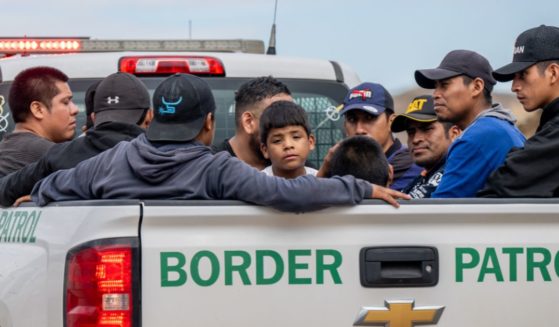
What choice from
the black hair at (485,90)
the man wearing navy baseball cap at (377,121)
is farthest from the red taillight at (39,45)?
the black hair at (485,90)

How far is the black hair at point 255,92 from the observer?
18.2 feet

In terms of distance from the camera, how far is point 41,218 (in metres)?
4.18

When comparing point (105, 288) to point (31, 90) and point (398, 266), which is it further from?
point (31, 90)

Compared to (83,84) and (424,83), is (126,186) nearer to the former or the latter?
(424,83)

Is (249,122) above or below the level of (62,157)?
above

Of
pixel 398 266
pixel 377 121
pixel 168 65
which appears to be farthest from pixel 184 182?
pixel 168 65

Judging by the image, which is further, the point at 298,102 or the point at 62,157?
the point at 298,102

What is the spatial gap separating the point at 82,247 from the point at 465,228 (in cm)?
122

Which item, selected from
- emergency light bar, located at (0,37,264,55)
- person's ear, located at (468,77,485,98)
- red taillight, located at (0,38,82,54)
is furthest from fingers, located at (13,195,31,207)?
red taillight, located at (0,38,82,54)

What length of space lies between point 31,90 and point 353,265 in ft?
7.90

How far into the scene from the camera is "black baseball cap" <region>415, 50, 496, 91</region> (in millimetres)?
5168

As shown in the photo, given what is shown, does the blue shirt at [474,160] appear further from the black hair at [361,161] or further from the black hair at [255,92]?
the black hair at [255,92]

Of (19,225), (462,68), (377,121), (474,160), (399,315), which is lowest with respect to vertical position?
(399,315)

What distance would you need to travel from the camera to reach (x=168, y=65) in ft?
20.9
